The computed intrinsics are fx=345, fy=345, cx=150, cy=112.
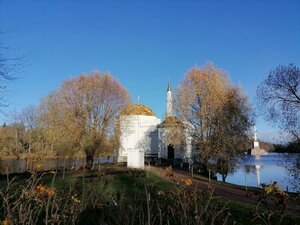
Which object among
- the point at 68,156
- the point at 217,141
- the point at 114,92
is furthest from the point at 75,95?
the point at 217,141

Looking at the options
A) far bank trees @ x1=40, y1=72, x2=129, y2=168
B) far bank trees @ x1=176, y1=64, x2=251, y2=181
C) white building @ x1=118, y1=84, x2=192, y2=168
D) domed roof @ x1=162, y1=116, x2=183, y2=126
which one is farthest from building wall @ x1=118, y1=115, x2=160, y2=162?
far bank trees @ x1=176, y1=64, x2=251, y2=181

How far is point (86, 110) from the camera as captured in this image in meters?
34.9

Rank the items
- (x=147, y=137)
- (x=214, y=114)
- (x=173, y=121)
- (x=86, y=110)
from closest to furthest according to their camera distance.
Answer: (x=214, y=114), (x=173, y=121), (x=86, y=110), (x=147, y=137)

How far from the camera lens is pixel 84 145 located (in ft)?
106

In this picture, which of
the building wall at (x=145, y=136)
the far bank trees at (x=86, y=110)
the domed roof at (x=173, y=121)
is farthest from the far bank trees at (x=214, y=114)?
the building wall at (x=145, y=136)

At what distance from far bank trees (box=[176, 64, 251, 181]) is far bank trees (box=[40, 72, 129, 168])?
7694mm

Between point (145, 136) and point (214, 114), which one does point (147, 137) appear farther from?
point (214, 114)

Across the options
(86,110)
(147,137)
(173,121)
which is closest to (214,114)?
(173,121)

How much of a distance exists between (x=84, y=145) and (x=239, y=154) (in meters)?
14.4

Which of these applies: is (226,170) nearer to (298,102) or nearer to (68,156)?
(298,102)

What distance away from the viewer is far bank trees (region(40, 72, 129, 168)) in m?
33.3

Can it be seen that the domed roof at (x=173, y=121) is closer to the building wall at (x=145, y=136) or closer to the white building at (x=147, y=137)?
the white building at (x=147, y=137)

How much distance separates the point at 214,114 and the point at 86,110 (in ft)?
42.1

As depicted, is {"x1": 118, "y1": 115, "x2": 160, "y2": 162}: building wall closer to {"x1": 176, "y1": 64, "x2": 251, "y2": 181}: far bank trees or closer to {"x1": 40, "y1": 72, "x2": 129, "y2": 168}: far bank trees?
{"x1": 40, "y1": 72, "x2": 129, "y2": 168}: far bank trees
